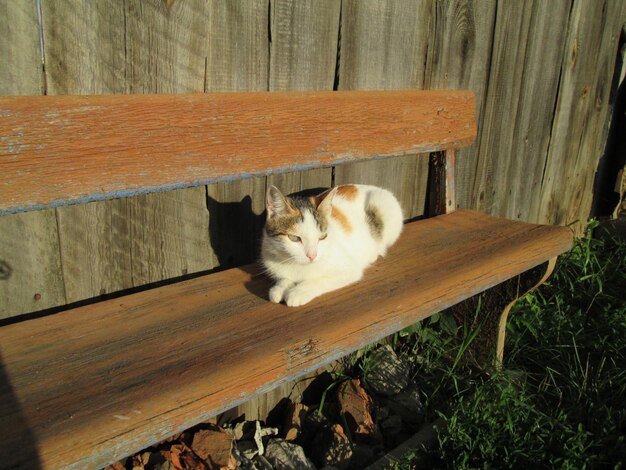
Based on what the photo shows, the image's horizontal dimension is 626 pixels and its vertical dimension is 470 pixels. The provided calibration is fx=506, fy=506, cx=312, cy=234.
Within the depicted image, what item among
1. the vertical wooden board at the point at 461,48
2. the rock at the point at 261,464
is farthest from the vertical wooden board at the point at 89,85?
the vertical wooden board at the point at 461,48

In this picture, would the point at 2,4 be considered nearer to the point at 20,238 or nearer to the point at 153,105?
the point at 153,105

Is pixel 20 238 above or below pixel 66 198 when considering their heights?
below

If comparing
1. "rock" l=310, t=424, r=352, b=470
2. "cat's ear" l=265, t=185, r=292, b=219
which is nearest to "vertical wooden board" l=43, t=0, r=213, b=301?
"cat's ear" l=265, t=185, r=292, b=219

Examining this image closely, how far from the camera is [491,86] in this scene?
290cm

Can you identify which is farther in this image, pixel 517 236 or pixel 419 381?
pixel 419 381

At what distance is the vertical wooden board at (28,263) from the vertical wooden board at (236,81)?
572 millimetres

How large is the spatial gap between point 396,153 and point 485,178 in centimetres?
109

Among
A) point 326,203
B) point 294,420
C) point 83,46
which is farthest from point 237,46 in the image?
point 294,420

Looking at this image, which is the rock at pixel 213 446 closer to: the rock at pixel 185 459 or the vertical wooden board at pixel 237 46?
the rock at pixel 185 459

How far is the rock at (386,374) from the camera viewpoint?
2.55 metres

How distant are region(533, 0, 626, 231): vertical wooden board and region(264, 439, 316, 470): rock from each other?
243cm

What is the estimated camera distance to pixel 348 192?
220 centimetres

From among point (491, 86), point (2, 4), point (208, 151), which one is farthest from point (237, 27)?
point (491, 86)

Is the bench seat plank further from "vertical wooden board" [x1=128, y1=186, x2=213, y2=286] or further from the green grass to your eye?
the green grass
